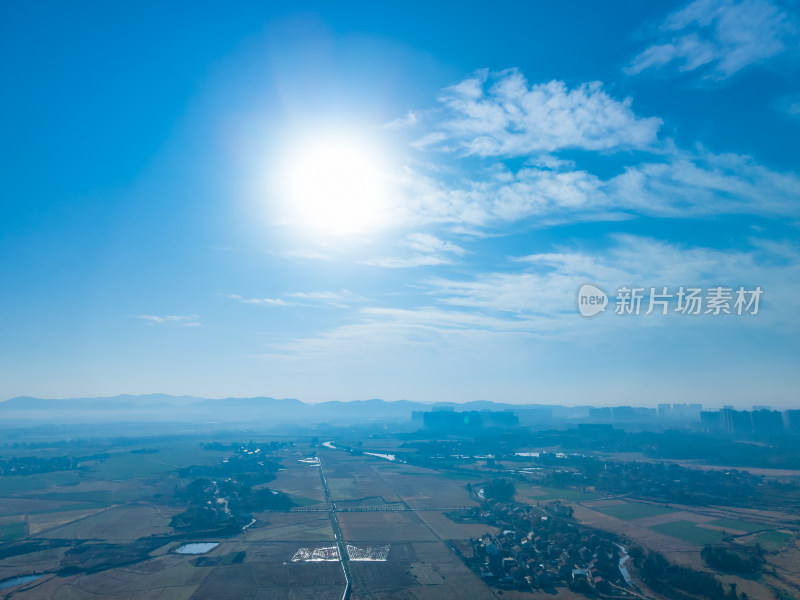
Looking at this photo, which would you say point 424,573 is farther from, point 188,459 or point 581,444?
point 581,444

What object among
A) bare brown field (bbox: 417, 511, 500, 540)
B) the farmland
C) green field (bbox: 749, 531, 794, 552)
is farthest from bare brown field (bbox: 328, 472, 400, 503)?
green field (bbox: 749, 531, 794, 552)

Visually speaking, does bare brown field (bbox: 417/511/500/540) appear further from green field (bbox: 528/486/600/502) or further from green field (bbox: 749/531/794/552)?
green field (bbox: 749/531/794/552)

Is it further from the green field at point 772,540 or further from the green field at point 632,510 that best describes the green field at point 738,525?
the green field at point 632,510

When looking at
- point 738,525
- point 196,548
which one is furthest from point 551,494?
point 196,548

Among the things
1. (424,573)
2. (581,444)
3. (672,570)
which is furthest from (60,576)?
(581,444)

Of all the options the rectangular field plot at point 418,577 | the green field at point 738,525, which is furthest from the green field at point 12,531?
the green field at point 738,525

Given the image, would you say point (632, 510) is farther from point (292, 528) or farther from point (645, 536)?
point (292, 528)
